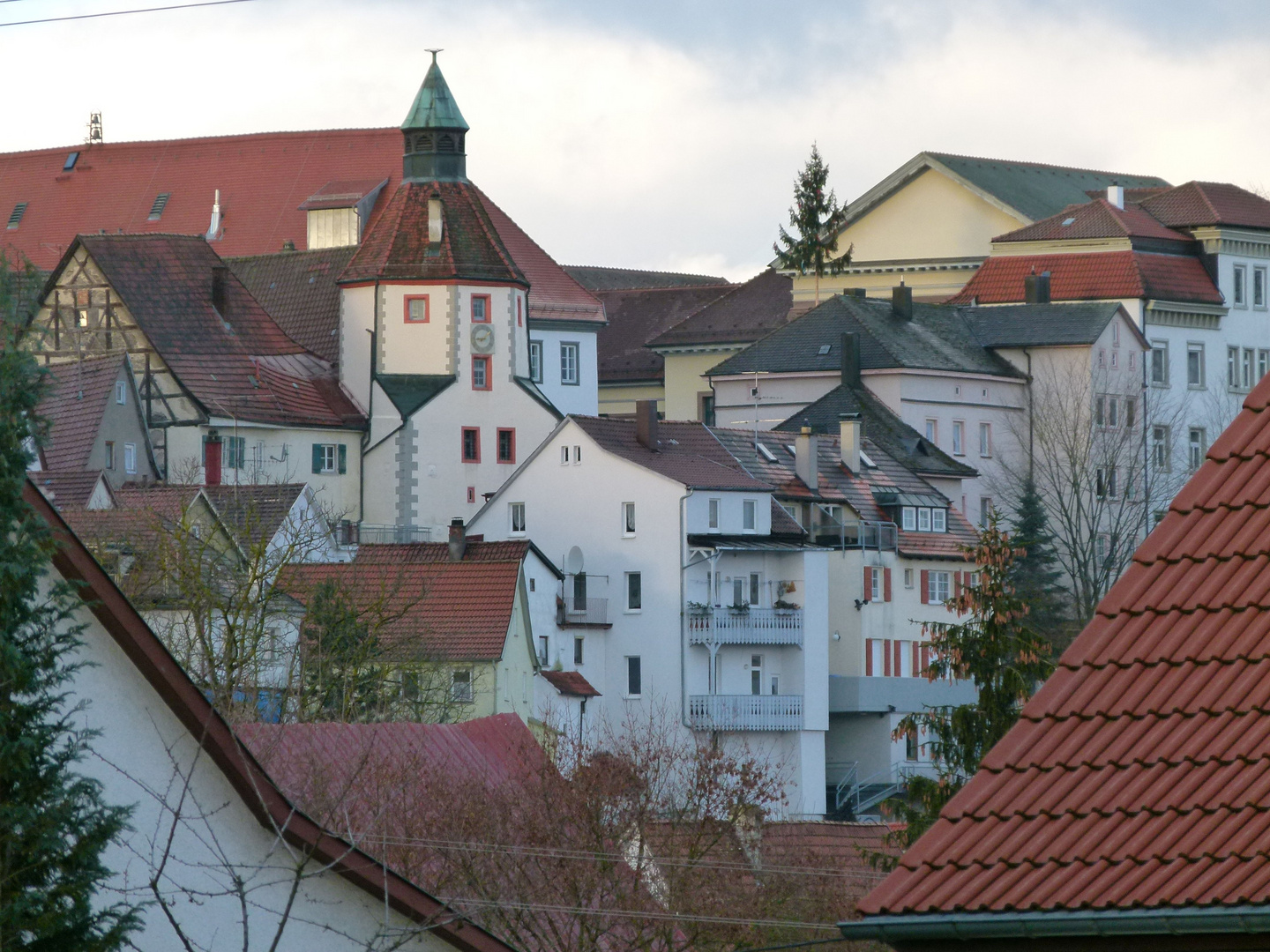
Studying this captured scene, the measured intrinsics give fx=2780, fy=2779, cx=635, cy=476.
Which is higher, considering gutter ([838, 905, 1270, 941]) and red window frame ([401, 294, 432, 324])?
red window frame ([401, 294, 432, 324])

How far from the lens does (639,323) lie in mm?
118625

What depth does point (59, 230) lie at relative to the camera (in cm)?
11294

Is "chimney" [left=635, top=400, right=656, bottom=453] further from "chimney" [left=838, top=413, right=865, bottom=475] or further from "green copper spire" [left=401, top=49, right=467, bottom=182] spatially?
"green copper spire" [left=401, top=49, right=467, bottom=182]

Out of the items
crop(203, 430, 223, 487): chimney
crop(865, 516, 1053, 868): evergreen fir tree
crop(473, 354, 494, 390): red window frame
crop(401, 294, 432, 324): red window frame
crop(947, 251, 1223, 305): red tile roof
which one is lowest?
crop(865, 516, 1053, 868): evergreen fir tree

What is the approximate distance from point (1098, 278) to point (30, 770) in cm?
9340

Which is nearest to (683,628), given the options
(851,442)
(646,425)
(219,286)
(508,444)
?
(646,425)

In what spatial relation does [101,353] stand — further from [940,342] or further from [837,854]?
[837,854]

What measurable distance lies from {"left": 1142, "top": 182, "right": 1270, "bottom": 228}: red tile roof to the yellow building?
5.61 m

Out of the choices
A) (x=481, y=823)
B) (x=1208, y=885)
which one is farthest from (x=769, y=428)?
(x=1208, y=885)

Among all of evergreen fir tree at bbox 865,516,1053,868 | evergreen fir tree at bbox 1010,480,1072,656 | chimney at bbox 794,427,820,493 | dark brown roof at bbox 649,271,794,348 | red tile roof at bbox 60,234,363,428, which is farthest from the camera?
dark brown roof at bbox 649,271,794,348

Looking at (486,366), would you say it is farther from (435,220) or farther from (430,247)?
(435,220)

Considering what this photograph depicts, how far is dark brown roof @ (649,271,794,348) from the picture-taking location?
366ft

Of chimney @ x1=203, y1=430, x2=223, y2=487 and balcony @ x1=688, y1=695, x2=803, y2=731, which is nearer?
balcony @ x1=688, y1=695, x2=803, y2=731

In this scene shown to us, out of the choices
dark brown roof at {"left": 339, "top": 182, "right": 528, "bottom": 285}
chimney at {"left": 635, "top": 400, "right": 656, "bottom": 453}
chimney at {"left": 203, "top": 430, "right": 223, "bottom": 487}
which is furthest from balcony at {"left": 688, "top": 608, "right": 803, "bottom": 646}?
dark brown roof at {"left": 339, "top": 182, "right": 528, "bottom": 285}
